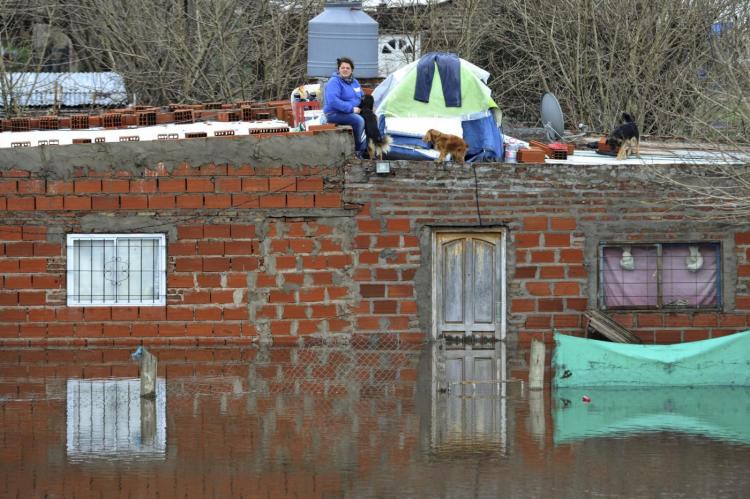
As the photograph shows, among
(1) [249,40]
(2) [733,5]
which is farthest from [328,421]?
(2) [733,5]

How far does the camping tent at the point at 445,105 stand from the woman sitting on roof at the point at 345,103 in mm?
501

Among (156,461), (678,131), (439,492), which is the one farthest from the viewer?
(678,131)

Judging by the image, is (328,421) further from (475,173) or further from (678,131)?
(678,131)

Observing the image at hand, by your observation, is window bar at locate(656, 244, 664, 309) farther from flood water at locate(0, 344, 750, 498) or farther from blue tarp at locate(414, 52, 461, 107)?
blue tarp at locate(414, 52, 461, 107)

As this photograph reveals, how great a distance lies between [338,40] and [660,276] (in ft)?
30.1

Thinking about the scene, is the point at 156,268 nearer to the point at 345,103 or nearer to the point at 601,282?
the point at 345,103

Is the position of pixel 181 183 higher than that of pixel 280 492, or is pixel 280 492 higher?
pixel 181 183

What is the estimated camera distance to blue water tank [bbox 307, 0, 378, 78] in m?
25.2

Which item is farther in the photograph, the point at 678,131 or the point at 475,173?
the point at 678,131

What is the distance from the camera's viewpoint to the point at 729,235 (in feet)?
59.3

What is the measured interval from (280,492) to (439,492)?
1252 millimetres

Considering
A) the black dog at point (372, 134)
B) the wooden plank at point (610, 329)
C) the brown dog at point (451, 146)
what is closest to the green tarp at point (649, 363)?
the wooden plank at point (610, 329)

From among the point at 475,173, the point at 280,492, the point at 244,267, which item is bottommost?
the point at 280,492

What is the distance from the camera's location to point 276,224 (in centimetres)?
1775
